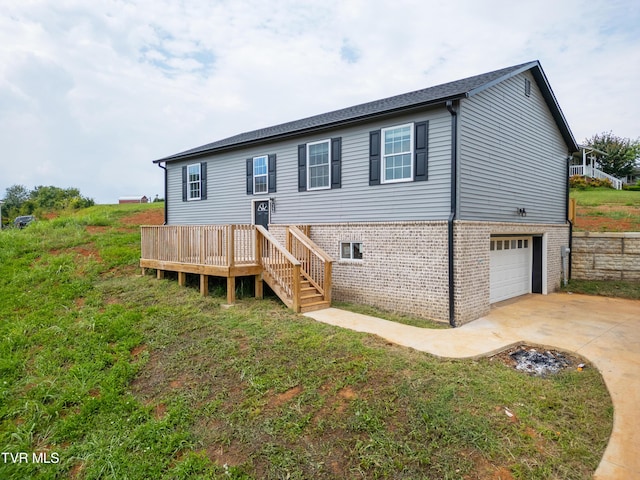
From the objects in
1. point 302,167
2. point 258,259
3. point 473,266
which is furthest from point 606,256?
point 258,259

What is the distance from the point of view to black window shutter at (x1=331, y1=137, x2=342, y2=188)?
9.48 metres

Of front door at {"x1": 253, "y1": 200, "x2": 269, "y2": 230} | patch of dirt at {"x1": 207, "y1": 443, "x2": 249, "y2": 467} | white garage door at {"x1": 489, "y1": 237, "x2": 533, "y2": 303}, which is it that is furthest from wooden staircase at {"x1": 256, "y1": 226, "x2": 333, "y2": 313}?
white garage door at {"x1": 489, "y1": 237, "x2": 533, "y2": 303}

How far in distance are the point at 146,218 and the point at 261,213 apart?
1063 centimetres

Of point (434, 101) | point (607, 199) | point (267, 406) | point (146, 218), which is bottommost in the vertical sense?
point (267, 406)

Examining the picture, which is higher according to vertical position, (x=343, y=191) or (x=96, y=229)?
(x=343, y=191)

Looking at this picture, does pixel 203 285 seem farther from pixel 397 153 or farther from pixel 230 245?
pixel 397 153

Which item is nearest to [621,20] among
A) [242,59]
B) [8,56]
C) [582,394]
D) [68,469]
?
[582,394]

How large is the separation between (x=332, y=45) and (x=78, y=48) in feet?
31.5

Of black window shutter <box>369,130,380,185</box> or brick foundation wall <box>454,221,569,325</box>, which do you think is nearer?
brick foundation wall <box>454,221,569,325</box>

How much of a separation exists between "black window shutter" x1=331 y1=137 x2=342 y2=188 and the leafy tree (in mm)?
30572

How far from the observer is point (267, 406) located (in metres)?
4.42

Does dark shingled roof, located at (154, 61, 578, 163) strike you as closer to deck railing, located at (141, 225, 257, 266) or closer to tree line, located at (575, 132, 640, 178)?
deck railing, located at (141, 225, 257, 266)

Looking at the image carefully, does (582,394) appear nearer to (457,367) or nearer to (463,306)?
(457,367)

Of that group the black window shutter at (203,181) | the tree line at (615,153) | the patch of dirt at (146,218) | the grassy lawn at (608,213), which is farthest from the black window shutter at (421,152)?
the tree line at (615,153)
